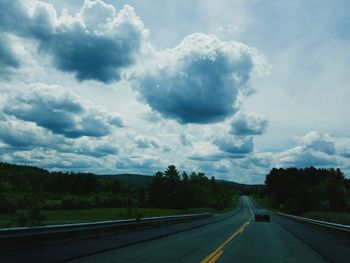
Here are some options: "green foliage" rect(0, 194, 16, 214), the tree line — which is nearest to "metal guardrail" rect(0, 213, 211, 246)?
"green foliage" rect(0, 194, 16, 214)

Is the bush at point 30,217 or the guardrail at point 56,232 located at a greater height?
the bush at point 30,217

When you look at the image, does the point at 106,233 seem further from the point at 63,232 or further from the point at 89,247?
the point at 89,247

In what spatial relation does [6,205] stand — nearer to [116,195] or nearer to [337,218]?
[337,218]

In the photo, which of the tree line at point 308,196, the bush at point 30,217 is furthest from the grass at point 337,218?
the tree line at point 308,196

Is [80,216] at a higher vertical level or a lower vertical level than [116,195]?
lower

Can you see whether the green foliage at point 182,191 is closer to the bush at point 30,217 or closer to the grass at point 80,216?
the grass at point 80,216

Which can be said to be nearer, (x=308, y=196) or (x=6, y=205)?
(x=6, y=205)

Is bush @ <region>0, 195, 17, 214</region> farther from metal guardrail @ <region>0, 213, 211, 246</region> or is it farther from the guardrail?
the guardrail

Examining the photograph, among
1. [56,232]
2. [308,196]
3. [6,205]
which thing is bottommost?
[56,232]

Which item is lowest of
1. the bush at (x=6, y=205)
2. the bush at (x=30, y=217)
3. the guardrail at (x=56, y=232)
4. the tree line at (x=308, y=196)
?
the guardrail at (x=56, y=232)

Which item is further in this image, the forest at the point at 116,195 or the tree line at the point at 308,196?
the forest at the point at 116,195

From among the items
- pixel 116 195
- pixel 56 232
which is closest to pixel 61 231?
pixel 56 232

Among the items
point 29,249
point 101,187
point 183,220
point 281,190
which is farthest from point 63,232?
point 101,187

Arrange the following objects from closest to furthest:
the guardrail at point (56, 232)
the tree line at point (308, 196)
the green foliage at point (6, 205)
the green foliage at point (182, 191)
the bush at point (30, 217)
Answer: the guardrail at point (56, 232)
the bush at point (30, 217)
the green foliage at point (6, 205)
the tree line at point (308, 196)
the green foliage at point (182, 191)
